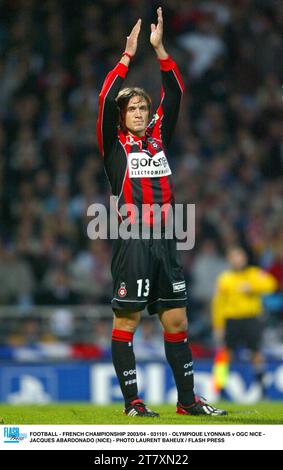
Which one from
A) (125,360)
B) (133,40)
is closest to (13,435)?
(125,360)

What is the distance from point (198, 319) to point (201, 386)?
91 cm

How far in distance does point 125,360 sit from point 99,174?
30.2 ft

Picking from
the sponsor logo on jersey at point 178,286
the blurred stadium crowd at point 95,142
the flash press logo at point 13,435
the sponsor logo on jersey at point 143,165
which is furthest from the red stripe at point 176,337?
the blurred stadium crowd at point 95,142

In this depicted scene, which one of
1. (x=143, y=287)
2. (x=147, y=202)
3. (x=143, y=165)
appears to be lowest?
(x=143, y=287)

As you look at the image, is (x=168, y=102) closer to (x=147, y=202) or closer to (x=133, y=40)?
(x=133, y=40)

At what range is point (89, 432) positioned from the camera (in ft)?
21.2

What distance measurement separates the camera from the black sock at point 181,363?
7273 millimetres

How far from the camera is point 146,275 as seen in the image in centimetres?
716

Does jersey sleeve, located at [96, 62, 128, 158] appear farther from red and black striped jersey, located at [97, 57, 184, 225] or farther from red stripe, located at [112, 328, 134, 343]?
red stripe, located at [112, 328, 134, 343]

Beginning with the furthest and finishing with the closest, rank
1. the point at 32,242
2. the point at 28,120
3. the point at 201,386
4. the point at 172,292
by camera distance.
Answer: the point at 28,120 → the point at 32,242 → the point at 201,386 → the point at 172,292

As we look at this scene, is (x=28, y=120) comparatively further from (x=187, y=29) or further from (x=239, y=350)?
(x=239, y=350)

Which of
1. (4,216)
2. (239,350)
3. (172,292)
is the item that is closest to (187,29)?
(4,216)

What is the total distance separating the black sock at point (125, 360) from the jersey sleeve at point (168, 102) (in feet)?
4.62

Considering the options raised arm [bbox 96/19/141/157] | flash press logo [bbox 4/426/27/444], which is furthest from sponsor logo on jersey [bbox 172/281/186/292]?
flash press logo [bbox 4/426/27/444]
